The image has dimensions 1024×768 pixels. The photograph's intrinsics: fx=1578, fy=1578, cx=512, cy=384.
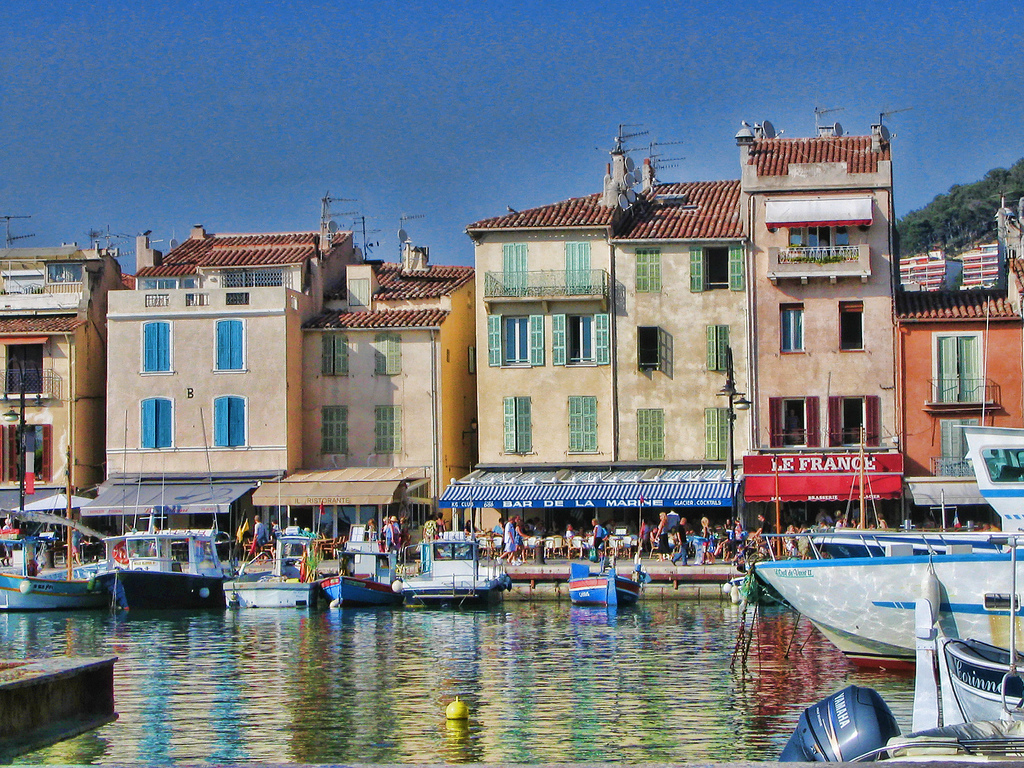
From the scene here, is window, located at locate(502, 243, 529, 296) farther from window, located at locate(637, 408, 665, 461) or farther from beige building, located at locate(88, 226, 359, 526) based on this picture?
beige building, located at locate(88, 226, 359, 526)

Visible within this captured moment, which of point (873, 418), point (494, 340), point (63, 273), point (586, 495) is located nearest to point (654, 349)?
point (494, 340)

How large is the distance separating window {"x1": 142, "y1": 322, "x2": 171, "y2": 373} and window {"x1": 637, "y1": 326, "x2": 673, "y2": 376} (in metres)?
15.6

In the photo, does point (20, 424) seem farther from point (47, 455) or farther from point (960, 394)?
point (960, 394)

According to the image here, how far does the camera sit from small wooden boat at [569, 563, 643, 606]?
4066 centimetres

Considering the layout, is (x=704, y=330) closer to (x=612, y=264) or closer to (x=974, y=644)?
(x=612, y=264)

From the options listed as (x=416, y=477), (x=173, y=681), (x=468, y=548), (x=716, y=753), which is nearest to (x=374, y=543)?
(x=468, y=548)

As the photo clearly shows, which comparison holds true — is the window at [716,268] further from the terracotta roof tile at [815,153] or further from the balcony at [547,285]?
the balcony at [547,285]

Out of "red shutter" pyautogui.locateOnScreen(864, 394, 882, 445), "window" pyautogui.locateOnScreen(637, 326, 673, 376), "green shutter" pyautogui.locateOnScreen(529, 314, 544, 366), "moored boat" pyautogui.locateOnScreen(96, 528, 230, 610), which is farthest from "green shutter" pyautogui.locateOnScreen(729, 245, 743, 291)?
"moored boat" pyautogui.locateOnScreen(96, 528, 230, 610)

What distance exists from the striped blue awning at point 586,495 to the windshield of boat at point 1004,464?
46.2 ft

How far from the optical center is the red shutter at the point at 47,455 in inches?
2089

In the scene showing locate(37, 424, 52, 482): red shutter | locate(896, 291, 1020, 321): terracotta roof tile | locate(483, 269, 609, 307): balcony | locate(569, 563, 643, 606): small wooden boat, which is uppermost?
locate(483, 269, 609, 307): balcony

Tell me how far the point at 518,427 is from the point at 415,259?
36.4ft

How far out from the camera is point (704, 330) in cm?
5016

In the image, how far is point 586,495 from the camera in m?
47.3
